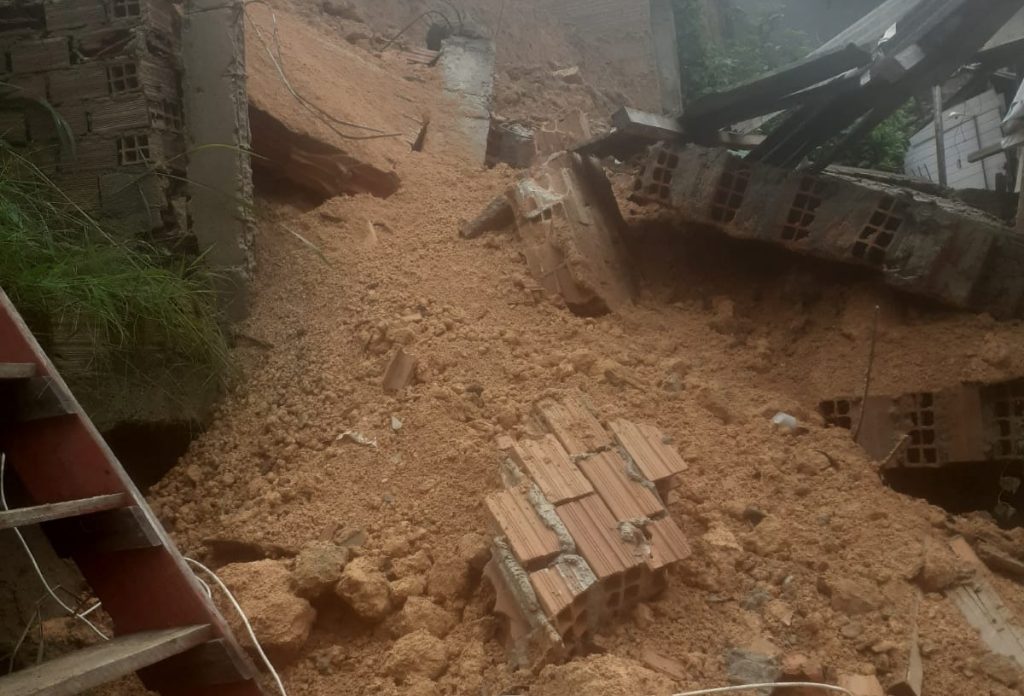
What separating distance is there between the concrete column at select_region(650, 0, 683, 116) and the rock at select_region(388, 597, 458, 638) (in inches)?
227

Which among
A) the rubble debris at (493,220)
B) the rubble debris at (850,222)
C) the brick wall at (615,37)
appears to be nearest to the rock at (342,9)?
the brick wall at (615,37)

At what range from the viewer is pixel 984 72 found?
17.4ft

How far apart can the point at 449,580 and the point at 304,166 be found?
94.2 inches

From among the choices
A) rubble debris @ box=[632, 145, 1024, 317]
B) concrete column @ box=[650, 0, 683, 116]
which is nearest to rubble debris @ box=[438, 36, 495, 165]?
rubble debris @ box=[632, 145, 1024, 317]

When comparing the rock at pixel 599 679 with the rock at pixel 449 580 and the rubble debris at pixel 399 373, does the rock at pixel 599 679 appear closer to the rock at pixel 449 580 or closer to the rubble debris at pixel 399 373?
the rock at pixel 449 580

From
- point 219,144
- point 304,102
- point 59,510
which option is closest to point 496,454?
point 59,510

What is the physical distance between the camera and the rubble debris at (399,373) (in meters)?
2.80

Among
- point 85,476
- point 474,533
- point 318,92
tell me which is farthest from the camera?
point 318,92

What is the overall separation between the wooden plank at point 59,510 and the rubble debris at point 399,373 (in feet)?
3.64

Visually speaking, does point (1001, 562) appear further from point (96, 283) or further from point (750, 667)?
point (96, 283)

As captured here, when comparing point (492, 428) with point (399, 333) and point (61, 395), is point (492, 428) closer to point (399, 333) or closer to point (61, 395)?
point (399, 333)

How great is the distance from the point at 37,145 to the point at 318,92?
57.4 inches

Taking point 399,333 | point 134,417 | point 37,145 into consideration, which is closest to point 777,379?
point 399,333

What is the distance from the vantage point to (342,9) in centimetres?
568
